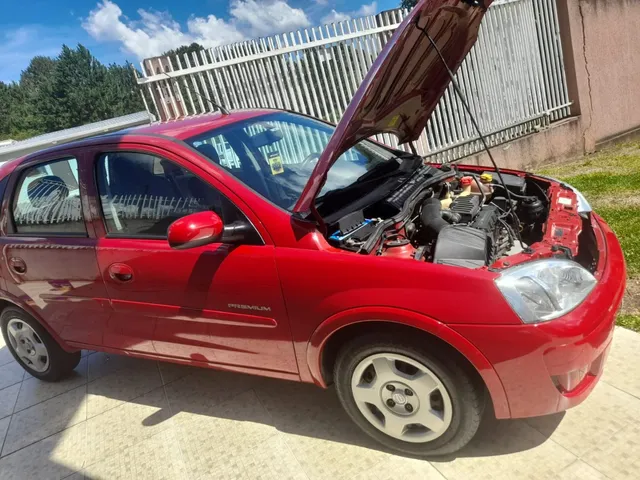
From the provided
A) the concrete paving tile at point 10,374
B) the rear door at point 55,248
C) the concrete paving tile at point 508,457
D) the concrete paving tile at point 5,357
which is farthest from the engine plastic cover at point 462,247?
the concrete paving tile at point 5,357

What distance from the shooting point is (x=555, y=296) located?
Result: 1955 mm

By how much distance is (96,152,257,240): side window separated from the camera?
8.29ft

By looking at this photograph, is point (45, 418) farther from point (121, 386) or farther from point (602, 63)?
point (602, 63)

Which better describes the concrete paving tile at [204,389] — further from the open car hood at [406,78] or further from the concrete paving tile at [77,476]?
the open car hood at [406,78]

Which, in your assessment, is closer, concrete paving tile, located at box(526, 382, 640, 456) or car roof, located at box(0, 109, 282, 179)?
concrete paving tile, located at box(526, 382, 640, 456)

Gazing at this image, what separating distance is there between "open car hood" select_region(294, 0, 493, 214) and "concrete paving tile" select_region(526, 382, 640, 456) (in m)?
1.62

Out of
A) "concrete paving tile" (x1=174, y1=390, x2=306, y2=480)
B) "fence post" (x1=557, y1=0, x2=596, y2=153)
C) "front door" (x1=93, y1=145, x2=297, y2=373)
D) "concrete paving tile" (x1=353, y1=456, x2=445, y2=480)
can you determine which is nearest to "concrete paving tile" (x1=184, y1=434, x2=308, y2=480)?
"concrete paving tile" (x1=174, y1=390, x2=306, y2=480)

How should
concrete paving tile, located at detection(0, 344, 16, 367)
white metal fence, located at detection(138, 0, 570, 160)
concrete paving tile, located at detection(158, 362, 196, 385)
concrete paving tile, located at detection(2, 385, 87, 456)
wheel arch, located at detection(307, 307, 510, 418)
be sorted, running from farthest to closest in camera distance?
1. white metal fence, located at detection(138, 0, 570, 160)
2. concrete paving tile, located at detection(0, 344, 16, 367)
3. concrete paving tile, located at detection(158, 362, 196, 385)
4. concrete paving tile, located at detection(2, 385, 87, 456)
5. wheel arch, located at detection(307, 307, 510, 418)

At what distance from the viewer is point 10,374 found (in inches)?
170

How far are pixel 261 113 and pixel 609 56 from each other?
8.02 metres

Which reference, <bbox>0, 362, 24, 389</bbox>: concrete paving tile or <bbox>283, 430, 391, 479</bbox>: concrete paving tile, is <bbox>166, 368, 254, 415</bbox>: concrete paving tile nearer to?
<bbox>283, 430, 391, 479</bbox>: concrete paving tile

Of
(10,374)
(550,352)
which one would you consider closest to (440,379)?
(550,352)

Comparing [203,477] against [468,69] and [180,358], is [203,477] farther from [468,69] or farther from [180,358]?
[468,69]

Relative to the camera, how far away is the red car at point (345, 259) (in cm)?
199
